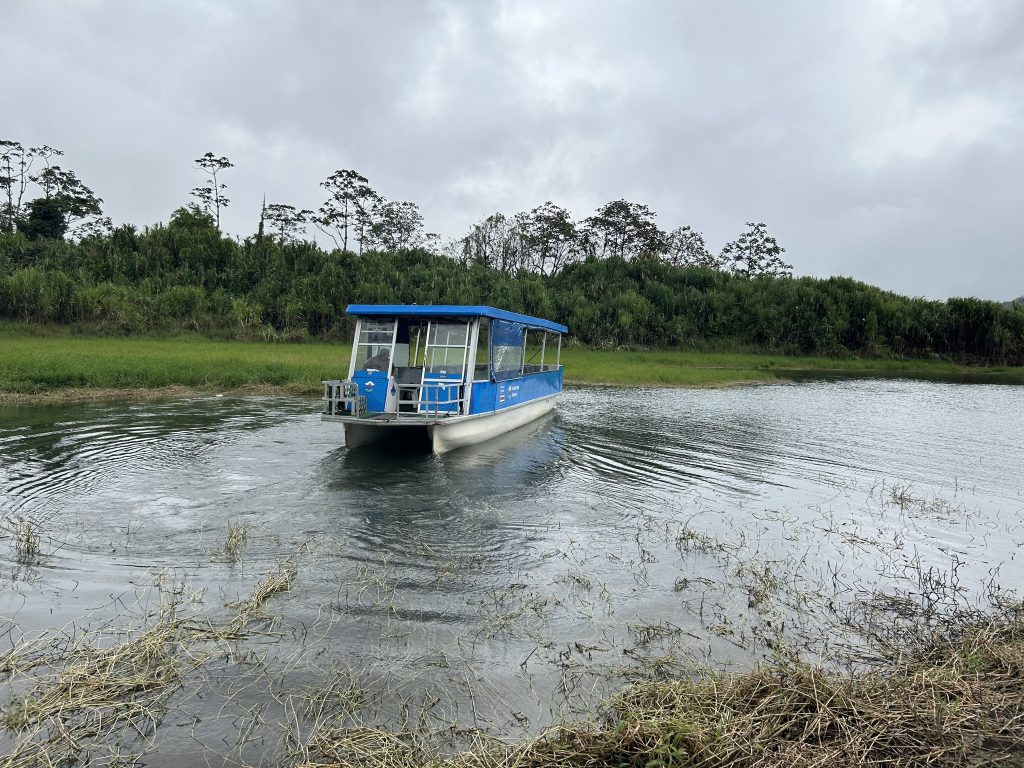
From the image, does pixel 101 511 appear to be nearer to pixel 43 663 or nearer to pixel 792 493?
pixel 43 663

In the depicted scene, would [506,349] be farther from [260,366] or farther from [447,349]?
[260,366]

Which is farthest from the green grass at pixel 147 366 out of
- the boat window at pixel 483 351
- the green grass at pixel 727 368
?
the green grass at pixel 727 368

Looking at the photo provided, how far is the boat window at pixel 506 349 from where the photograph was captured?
12742 millimetres

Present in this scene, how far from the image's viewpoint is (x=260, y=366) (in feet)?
69.1

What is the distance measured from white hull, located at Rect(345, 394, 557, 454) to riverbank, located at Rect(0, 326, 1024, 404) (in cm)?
783

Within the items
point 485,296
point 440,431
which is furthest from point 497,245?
point 440,431

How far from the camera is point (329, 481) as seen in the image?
30.8ft

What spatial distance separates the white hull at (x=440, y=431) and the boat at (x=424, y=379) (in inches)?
0.7

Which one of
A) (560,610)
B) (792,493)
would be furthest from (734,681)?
(792,493)

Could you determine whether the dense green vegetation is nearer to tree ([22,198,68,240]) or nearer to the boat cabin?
tree ([22,198,68,240])

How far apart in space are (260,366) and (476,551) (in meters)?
16.4

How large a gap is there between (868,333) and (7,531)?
148 ft

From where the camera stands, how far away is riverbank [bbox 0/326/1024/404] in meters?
17.4

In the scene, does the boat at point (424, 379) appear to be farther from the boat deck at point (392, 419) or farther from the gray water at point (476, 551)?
the gray water at point (476, 551)
